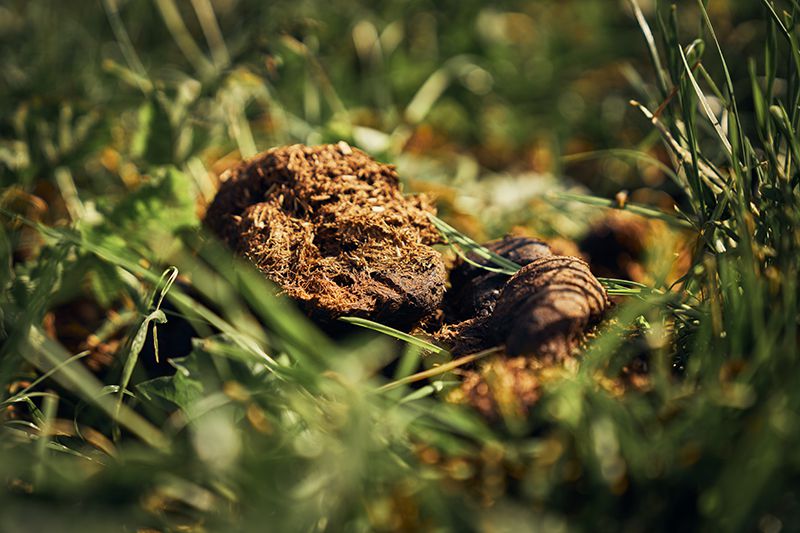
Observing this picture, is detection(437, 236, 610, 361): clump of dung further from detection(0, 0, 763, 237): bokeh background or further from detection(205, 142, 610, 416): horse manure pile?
detection(0, 0, 763, 237): bokeh background

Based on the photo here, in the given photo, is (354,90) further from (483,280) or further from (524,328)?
(524,328)

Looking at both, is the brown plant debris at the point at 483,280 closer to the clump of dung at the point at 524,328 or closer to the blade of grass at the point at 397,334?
the clump of dung at the point at 524,328

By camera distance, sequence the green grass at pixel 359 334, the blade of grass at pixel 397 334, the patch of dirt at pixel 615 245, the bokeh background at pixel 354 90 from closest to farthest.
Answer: the green grass at pixel 359 334 → the blade of grass at pixel 397 334 → the patch of dirt at pixel 615 245 → the bokeh background at pixel 354 90

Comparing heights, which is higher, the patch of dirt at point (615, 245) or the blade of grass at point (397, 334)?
the blade of grass at point (397, 334)

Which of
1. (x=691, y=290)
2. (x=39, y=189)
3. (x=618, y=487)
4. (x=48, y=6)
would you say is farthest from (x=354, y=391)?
(x=48, y=6)

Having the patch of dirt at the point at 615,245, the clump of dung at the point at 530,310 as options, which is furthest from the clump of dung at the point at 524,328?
the patch of dirt at the point at 615,245

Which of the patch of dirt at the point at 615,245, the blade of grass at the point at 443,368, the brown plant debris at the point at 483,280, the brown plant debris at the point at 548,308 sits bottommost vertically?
the patch of dirt at the point at 615,245

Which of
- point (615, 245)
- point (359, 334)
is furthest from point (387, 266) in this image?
point (615, 245)
